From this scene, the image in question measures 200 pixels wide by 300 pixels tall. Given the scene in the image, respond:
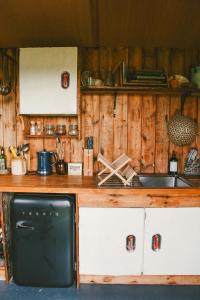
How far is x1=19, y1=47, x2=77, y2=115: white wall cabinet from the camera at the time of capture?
2.38 m

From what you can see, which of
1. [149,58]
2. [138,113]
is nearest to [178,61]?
[149,58]

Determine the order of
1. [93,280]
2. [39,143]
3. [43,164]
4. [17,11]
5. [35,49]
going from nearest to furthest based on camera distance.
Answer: [17,11] < [93,280] < [35,49] < [43,164] < [39,143]

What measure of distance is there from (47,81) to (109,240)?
4.74 ft

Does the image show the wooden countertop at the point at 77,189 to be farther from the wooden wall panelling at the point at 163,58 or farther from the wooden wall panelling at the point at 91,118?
the wooden wall panelling at the point at 163,58

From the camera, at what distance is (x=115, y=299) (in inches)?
80.0

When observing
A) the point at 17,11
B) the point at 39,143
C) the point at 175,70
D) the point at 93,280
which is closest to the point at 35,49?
the point at 17,11

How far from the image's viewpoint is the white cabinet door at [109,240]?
208cm

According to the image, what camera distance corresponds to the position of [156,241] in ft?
6.95

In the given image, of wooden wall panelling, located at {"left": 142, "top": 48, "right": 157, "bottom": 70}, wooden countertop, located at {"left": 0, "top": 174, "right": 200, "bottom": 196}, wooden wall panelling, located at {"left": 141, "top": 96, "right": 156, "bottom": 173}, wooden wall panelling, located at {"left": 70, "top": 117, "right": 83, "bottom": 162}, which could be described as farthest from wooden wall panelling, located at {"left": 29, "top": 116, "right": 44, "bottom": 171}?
Answer: wooden wall panelling, located at {"left": 142, "top": 48, "right": 157, "bottom": 70}

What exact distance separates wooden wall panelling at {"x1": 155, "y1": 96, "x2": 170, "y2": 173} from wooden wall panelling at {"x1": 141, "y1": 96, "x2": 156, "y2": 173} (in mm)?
40

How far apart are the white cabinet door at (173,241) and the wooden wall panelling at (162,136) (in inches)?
28.1

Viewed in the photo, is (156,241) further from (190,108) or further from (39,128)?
(39,128)

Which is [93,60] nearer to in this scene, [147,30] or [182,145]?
[147,30]

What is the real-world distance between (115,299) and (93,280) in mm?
236
